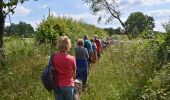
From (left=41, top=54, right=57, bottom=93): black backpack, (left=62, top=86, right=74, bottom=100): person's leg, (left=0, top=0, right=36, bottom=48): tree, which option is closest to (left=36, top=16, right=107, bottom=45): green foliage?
(left=0, top=0, right=36, bottom=48): tree

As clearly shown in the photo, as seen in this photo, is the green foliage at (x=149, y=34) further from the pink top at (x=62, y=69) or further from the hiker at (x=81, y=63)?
the pink top at (x=62, y=69)

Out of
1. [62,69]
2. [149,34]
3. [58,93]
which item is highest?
[149,34]

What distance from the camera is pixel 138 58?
15.1m

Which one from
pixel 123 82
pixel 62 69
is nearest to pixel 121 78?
pixel 123 82

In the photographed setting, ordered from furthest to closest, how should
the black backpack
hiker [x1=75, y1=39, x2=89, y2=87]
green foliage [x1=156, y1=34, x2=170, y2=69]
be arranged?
hiker [x1=75, y1=39, x2=89, y2=87] → green foliage [x1=156, y1=34, x2=170, y2=69] → the black backpack

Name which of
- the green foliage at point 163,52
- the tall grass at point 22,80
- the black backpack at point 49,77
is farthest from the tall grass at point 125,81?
the black backpack at point 49,77

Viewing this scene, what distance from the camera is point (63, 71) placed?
34.3 ft

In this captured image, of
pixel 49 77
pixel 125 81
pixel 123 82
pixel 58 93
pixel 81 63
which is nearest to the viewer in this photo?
pixel 49 77

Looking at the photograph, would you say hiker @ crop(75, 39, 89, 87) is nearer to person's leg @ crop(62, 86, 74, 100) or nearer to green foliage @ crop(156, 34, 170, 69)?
green foliage @ crop(156, 34, 170, 69)

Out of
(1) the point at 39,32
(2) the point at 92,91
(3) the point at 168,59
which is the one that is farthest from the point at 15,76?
(1) the point at 39,32

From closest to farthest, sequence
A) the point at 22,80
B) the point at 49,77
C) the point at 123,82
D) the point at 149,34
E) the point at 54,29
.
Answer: the point at 49,77 < the point at 123,82 < the point at 22,80 < the point at 149,34 < the point at 54,29

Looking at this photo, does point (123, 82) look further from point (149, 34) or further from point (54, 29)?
point (54, 29)

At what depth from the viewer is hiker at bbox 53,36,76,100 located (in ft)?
34.2

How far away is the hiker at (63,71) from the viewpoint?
34.2ft
